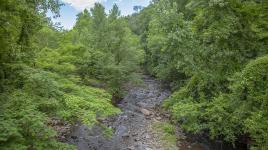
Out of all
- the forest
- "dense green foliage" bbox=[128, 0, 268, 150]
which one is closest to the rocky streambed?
the forest

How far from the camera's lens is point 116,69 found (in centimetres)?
2355

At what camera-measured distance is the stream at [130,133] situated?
1645cm

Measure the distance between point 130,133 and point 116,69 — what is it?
257 inches

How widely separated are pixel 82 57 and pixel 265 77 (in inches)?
495

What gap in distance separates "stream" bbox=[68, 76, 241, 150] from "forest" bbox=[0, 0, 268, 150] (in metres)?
1.05

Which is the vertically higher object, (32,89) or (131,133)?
(32,89)

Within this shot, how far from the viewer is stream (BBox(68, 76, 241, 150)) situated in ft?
54.0

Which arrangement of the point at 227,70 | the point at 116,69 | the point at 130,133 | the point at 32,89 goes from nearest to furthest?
the point at 32,89
the point at 227,70
the point at 130,133
the point at 116,69

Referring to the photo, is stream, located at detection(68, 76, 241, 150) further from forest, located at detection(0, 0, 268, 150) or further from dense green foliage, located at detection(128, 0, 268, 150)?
dense green foliage, located at detection(128, 0, 268, 150)

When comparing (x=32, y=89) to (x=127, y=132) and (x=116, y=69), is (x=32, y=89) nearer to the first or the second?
(x=127, y=132)

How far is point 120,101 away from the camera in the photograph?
2562 cm

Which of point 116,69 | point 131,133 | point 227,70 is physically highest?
point 227,70

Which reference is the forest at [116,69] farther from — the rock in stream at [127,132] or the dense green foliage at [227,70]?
the rock in stream at [127,132]

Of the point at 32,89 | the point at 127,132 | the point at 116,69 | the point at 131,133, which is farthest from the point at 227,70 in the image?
the point at 32,89
